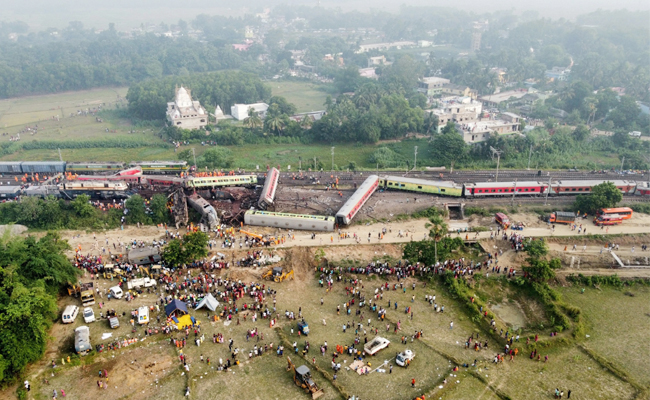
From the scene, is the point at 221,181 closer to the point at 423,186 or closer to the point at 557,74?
the point at 423,186

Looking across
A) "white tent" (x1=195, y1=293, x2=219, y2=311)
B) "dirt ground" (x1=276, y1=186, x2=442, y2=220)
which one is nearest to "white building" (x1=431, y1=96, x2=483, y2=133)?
"dirt ground" (x1=276, y1=186, x2=442, y2=220)

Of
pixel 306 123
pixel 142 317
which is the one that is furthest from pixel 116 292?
pixel 306 123

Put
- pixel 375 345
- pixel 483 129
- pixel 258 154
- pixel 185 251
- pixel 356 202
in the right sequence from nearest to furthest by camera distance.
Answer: pixel 375 345
pixel 185 251
pixel 356 202
pixel 483 129
pixel 258 154

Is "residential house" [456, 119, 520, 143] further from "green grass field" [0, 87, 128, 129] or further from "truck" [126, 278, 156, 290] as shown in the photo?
"green grass field" [0, 87, 128, 129]

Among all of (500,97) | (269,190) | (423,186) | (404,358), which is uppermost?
(269,190)

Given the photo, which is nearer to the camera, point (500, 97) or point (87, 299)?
point (87, 299)

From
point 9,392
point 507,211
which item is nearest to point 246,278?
point 9,392
